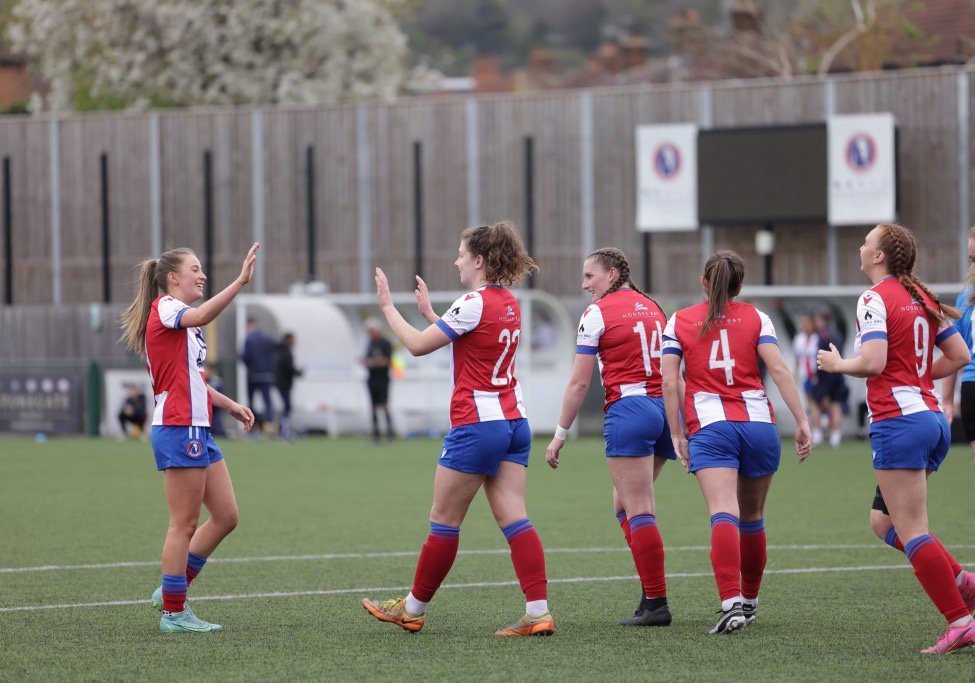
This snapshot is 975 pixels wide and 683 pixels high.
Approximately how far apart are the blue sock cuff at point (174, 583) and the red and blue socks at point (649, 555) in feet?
7.70

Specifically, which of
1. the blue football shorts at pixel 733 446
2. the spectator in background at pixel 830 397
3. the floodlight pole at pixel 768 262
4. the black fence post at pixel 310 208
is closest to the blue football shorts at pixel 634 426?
the blue football shorts at pixel 733 446

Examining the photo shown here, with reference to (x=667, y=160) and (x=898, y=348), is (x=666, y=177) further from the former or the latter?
(x=898, y=348)

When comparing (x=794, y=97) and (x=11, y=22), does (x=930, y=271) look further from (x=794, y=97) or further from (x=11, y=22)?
(x=11, y=22)

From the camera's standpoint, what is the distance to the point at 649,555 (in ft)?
24.7

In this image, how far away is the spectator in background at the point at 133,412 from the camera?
26.0m

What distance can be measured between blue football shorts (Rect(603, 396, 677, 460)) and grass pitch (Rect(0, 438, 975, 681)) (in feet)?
3.06

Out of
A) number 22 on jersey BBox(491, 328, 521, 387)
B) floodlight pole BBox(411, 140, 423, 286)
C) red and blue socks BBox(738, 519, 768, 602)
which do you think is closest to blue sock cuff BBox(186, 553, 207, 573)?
number 22 on jersey BBox(491, 328, 521, 387)

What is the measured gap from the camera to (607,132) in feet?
109

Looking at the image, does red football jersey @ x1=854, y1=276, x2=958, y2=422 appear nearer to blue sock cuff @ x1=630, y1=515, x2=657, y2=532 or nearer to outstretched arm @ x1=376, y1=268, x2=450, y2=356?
blue sock cuff @ x1=630, y1=515, x2=657, y2=532

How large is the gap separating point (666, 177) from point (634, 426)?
25054 mm

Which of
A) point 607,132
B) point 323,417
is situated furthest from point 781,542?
point 607,132

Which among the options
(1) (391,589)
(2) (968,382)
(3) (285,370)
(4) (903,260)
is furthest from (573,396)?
(3) (285,370)

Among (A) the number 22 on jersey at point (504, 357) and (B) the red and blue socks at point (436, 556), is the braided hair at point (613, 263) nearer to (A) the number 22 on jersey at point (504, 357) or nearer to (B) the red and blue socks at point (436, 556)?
(A) the number 22 on jersey at point (504, 357)

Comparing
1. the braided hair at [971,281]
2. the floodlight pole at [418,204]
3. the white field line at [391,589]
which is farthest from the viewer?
the floodlight pole at [418,204]
